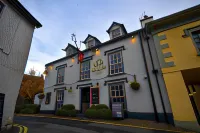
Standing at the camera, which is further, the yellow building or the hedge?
the hedge

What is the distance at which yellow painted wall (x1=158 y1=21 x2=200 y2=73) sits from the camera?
6.68 meters

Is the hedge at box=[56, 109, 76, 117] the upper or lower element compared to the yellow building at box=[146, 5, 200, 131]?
lower

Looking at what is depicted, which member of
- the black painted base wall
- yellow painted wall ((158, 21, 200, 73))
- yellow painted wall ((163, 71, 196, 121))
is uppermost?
yellow painted wall ((158, 21, 200, 73))

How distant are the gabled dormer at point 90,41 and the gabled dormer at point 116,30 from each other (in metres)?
2.30

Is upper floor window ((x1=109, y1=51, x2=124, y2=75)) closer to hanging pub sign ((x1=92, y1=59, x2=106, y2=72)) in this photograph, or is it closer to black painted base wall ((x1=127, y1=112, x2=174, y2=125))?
hanging pub sign ((x1=92, y1=59, x2=106, y2=72))

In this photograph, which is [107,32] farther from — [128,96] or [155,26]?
[128,96]

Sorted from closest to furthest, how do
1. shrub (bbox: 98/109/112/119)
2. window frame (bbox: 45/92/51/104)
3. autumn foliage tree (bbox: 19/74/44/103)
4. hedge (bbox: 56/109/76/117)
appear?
shrub (bbox: 98/109/112/119), hedge (bbox: 56/109/76/117), window frame (bbox: 45/92/51/104), autumn foliage tree (bbox: 19/74/44/103)

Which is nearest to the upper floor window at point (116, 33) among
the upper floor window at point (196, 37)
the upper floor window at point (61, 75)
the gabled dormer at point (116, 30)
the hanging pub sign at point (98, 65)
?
the gabled dormer at point (116, 30)

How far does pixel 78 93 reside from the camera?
12.5m

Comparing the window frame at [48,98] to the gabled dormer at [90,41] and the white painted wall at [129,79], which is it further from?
the gabled dormer at [90,41]

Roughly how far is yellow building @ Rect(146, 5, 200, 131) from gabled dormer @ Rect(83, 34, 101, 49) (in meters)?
7.57

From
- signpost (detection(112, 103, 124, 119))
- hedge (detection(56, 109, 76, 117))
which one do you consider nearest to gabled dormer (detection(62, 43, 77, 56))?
hedge (detection(56, 109, 76, 117))

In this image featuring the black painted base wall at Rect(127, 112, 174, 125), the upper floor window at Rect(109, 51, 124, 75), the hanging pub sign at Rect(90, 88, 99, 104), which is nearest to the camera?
the black painted base wall at Rect(127, 112, 174, 125)

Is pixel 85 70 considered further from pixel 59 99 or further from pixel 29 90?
pixel 29 90
